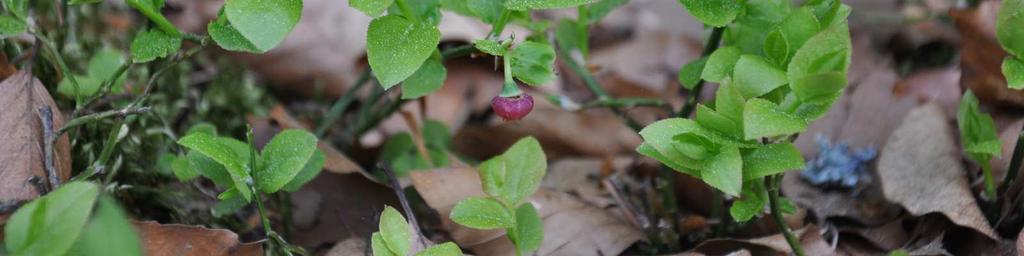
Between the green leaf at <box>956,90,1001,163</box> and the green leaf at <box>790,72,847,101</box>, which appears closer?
the green leaf at <box>790,72,847,101</box>

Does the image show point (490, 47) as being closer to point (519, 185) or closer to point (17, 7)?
point (519, 185)

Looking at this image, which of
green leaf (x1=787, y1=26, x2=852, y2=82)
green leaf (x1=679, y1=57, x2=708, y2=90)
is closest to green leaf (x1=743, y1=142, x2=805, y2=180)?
green leaf (x1=787, y1=26, x2=852, y2=82)

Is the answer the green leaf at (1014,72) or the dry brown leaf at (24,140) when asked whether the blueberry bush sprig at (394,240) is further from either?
the green leaf at (1014,72)

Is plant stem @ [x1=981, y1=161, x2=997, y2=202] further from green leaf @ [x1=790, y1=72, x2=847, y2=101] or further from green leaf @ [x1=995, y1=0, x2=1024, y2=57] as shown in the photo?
green leaf @ [x1=790, y1=72, x2=847, y2=101]

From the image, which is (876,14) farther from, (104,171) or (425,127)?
(104,171)

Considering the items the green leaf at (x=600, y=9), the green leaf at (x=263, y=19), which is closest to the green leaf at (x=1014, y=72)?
the green leaf at (x=600, y=9)

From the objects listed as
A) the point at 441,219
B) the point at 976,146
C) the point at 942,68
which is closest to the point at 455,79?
the point at 441,219

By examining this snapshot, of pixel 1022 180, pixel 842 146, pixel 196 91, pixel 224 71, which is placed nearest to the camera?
pixel 1022 180

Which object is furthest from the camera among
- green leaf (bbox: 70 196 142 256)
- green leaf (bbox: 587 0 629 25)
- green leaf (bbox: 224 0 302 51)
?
green leaf (bbox: 587 0 629 25)
